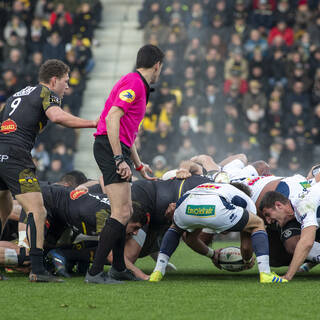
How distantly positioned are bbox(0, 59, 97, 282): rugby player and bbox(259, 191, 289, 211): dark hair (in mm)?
1756

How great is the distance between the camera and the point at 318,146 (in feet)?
46.1

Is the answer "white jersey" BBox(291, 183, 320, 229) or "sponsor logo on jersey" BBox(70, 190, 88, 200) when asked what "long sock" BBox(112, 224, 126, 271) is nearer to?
"sponsor logo on jersey" BBox(70, 190, 88, 200)

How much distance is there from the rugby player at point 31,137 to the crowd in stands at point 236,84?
7.17 meters

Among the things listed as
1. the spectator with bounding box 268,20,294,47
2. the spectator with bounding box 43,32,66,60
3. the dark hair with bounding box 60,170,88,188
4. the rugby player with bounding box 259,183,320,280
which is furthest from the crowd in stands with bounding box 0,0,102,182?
the rugby player with bounding box 259,183,320,280

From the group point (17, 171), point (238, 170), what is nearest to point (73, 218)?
point (17, 171)

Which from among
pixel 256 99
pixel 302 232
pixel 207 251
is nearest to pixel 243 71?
pixel 256 99

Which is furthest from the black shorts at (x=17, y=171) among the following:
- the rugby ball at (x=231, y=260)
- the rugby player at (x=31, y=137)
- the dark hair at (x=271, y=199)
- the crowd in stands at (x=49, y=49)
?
the crowd in stands at (x=49, y=49)

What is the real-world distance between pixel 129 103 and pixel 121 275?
60.6 inches

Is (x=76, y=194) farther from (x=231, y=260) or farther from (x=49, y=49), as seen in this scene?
(x=49, y=49)

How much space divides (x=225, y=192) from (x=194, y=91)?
859 cm

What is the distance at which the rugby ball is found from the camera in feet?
24.3

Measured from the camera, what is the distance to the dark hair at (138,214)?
6824mm

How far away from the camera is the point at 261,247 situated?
630cm

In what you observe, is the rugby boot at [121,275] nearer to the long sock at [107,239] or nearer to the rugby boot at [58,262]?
the long sock at [107,239]
